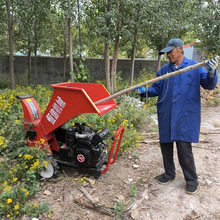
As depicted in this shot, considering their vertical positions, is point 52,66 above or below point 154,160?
above

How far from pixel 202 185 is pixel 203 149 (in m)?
1.40

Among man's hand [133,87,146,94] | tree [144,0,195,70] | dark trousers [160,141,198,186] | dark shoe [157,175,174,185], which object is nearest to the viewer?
dark trousers [160,141,198,186]

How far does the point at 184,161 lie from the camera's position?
280 centimetres

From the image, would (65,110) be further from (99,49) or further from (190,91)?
(99,49)

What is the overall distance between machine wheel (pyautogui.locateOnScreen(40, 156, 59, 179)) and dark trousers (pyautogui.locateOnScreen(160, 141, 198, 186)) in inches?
60.3

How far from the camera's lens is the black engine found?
2883mm

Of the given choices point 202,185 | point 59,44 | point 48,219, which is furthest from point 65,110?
point 59,44

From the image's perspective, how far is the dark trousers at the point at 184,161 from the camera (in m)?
2.76

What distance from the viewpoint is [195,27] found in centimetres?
930

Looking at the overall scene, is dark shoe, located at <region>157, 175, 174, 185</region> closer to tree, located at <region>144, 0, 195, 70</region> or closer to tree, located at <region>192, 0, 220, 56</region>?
tree, located at <region>144, 0, 195, 70</region>

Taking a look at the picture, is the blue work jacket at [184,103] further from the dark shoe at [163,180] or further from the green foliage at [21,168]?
the green foliage at [21,168]

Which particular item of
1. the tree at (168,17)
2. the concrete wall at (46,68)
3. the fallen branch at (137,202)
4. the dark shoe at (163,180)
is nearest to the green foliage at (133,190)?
the fallen branch at (137,202)

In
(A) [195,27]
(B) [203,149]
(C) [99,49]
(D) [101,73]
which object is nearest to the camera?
(B) [203,149]

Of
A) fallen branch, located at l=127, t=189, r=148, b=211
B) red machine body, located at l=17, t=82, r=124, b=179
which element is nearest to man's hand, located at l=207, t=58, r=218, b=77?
red machine body, located at l=17, t=82, r=124, b=179
